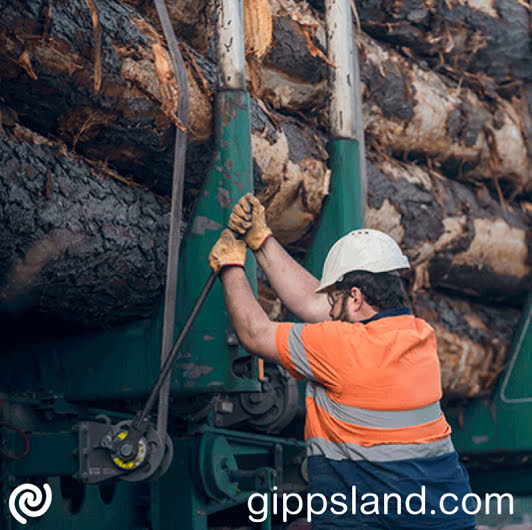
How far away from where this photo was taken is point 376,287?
275cm

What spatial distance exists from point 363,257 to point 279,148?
0.72m

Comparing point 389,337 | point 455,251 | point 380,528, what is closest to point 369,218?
point 455,251

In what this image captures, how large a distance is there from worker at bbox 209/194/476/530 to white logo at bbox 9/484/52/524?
76 centimetres

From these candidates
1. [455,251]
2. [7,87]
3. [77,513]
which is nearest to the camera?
[7,87]

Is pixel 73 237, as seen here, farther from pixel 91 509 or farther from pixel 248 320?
pixel 91 509

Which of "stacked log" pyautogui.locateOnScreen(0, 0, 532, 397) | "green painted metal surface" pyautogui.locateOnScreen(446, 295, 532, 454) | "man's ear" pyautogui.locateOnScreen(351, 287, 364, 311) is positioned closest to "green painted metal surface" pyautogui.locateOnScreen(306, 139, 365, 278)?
"stacked log" pyautogui.locateOnScreen(0, 0, 532, 397)

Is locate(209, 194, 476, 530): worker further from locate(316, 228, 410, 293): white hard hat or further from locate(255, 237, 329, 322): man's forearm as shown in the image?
locate(255, 237, 329, 322): man's forearm

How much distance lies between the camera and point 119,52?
261 cm

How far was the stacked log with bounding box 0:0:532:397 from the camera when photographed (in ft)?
8.16

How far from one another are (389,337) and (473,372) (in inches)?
88.6

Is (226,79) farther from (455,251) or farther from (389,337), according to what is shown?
(455,251)

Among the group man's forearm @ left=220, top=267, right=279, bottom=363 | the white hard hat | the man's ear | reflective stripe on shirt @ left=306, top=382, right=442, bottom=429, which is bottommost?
reflective stripe on shirt @ left=306, top=382, right=442, bottom=429

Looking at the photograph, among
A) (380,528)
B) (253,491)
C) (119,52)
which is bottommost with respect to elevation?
(380,528)

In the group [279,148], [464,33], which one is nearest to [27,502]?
[279,148]
